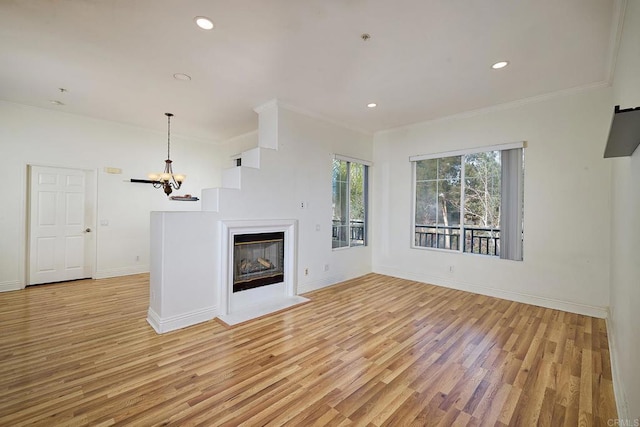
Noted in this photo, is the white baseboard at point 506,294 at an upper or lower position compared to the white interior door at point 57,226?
lower

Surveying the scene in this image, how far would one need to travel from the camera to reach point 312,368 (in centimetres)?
238

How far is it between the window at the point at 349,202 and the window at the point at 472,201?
1.06 m

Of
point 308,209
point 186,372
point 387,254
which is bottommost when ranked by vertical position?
point 186,372

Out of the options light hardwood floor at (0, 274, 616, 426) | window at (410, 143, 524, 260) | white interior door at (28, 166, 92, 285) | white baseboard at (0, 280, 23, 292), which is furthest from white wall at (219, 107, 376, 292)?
white baseboard at (0, 280, 23, 292)

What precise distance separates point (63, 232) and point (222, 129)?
349 cm

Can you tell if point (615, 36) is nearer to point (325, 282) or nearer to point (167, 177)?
point (325, 282)

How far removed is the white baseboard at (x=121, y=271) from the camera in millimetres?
5320

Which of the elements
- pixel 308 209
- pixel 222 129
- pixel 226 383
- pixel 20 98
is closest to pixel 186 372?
pixel 226 383

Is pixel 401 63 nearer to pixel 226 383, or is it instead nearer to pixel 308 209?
pixel 308 209

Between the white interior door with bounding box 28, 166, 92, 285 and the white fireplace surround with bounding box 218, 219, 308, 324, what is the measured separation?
11.9 ft

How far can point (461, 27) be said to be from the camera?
2445mm

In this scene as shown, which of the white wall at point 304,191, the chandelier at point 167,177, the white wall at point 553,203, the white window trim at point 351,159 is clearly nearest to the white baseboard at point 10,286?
the chandelier at point 167,177

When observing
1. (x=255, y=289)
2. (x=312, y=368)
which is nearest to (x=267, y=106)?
(x=255, y=289)

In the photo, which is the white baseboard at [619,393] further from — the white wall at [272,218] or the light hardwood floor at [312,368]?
the white wall at [272,218]
